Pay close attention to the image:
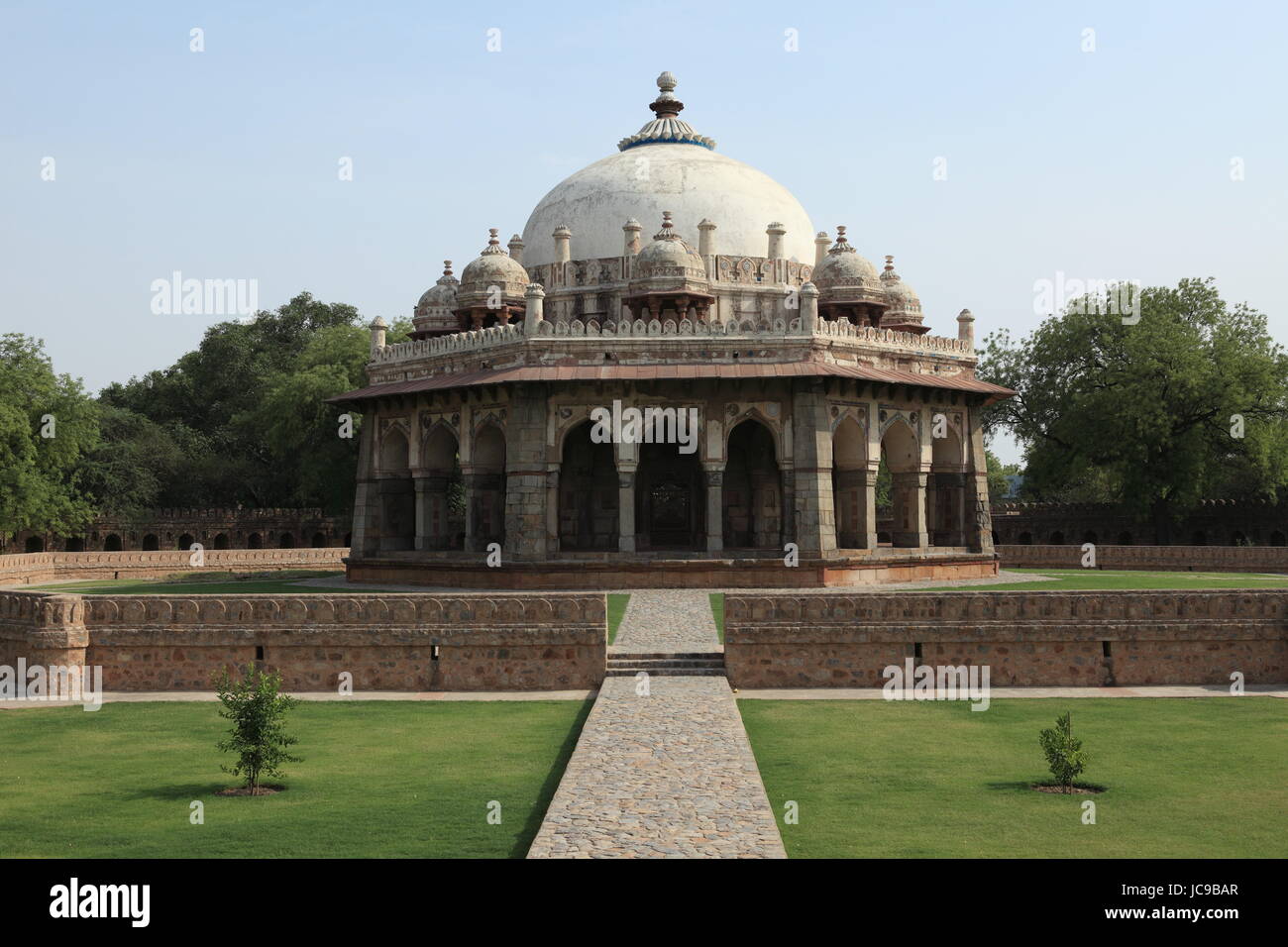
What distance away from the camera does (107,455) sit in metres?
53.6

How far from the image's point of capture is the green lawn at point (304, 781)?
9.34 m

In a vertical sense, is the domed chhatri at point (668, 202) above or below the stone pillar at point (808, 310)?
above

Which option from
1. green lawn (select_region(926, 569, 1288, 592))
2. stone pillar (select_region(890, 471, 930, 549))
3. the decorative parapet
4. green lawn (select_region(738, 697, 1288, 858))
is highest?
the decorative parapet

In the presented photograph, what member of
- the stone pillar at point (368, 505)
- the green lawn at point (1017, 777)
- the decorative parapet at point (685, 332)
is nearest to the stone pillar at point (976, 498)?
the decorative parapet at point (685, 332)

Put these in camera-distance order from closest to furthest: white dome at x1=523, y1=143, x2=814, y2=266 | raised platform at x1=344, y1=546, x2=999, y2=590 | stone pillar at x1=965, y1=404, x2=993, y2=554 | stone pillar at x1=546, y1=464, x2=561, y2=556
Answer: raised platform at x1=344, y1=546, x2=999, y2=590 → stone pillar at x1=546, y1=464, x2=561, y2=556 → stone pillar at x1=965, y1=404, x2=993, y2=554 → white dome at x1=523, y1=143, x2=814, y2=266

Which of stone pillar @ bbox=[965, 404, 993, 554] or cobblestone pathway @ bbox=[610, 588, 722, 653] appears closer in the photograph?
cobblestone pathway @ bbox=[610, 588, 722, 653]

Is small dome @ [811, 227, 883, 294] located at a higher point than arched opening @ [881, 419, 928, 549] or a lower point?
higher

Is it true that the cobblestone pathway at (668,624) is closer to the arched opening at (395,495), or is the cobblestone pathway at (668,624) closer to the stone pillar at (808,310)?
the stone pillar at (808,310)

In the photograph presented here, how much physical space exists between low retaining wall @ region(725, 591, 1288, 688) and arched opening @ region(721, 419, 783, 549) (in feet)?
52.8

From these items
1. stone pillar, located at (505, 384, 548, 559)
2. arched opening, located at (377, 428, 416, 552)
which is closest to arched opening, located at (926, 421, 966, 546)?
stone pillar, located at (505, 384, 548, 559)

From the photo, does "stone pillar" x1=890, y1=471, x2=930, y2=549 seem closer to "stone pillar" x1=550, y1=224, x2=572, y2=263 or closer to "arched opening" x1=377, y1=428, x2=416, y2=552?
"stone pillar" x1=550, y1=224, x2=572, y2=263

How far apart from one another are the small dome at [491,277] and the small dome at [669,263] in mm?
4265

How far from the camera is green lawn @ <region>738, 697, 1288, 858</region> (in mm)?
9266
